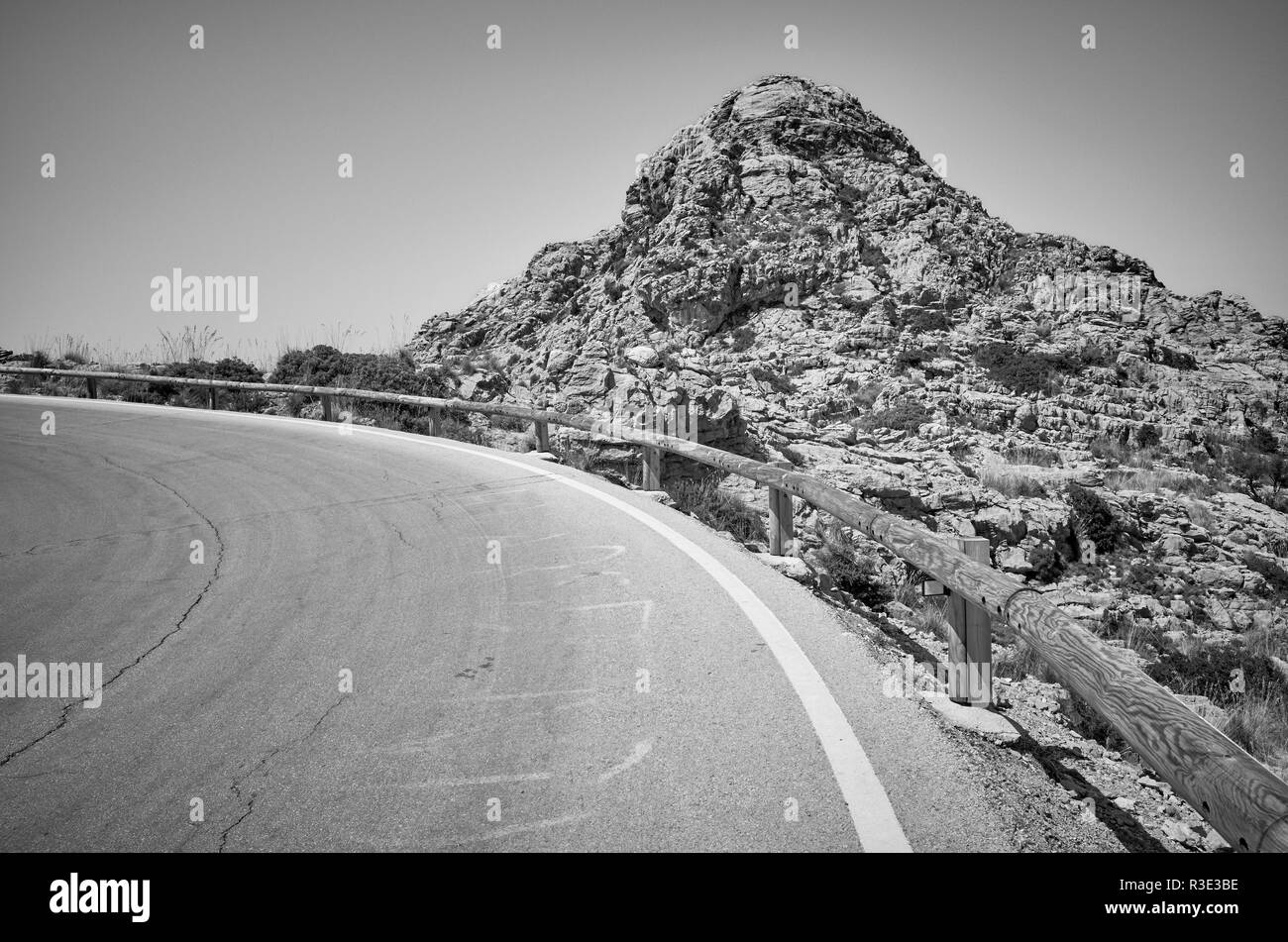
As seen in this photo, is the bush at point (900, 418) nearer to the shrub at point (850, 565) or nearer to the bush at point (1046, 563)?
the bush at point (1046, 563)

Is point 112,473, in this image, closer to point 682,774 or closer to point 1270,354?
point 682,774

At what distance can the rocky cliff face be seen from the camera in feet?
51.2

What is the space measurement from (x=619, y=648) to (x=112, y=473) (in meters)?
8.84

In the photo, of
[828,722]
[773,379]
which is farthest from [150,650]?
[773,379]

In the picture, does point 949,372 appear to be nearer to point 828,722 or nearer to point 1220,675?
point 1220,675

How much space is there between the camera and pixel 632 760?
9.58 ft

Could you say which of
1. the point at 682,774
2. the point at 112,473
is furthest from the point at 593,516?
the point at 112,473

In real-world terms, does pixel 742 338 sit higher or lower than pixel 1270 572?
higher

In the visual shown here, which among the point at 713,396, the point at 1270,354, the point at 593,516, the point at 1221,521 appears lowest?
the point at 1221,521

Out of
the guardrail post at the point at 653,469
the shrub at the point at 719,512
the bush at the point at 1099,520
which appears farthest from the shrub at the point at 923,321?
the guardrail post at the point at 653,469

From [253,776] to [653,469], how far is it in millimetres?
6667

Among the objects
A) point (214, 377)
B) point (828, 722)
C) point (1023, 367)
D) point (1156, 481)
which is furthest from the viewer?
point (1023, 367)

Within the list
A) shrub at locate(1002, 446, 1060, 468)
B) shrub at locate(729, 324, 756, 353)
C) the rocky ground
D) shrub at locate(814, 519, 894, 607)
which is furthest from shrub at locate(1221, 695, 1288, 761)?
shrub at locate(729, 324, 756, 353)

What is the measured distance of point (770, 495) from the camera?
6.45m
